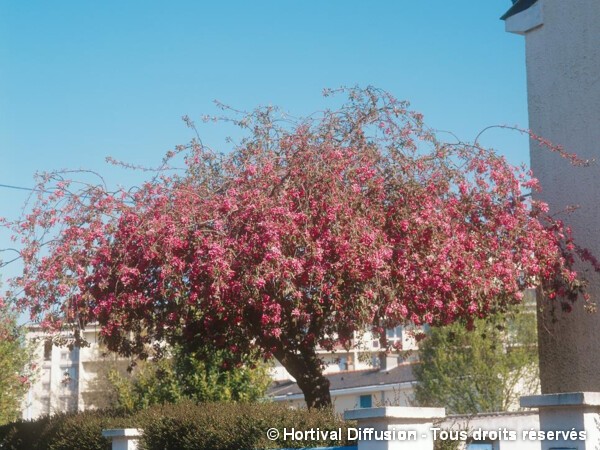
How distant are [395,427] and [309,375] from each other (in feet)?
19.2

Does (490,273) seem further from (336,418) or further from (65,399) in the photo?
(65,399)

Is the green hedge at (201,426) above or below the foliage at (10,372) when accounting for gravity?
below

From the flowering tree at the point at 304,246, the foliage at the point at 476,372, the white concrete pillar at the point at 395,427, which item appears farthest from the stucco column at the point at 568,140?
the foliage at the point at 476,372

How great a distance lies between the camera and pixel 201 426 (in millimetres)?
11734

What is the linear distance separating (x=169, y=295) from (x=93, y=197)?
2.13 m

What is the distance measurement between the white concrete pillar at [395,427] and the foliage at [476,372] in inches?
1346

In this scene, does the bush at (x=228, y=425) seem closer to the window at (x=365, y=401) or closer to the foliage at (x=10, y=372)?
the foliage at (x=10, y=372)

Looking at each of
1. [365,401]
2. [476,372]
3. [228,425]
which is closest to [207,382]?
[228,425]

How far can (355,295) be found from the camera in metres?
11.9

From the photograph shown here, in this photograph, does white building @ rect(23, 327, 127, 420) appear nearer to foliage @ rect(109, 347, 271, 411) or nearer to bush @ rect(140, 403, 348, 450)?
foliage @ rect(109, 347, 271, 411)

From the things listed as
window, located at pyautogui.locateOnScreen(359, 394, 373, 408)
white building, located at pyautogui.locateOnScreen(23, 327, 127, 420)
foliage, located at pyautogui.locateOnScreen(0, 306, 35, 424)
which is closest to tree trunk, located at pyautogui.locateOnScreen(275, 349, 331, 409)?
foliage, located at pyautogui.locateOnScreen(0, 306, 35, 424)

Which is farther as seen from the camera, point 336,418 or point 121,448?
point 121,448

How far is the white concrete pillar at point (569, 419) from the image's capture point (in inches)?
318

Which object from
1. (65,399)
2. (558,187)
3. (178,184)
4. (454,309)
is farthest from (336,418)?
(65,399)
